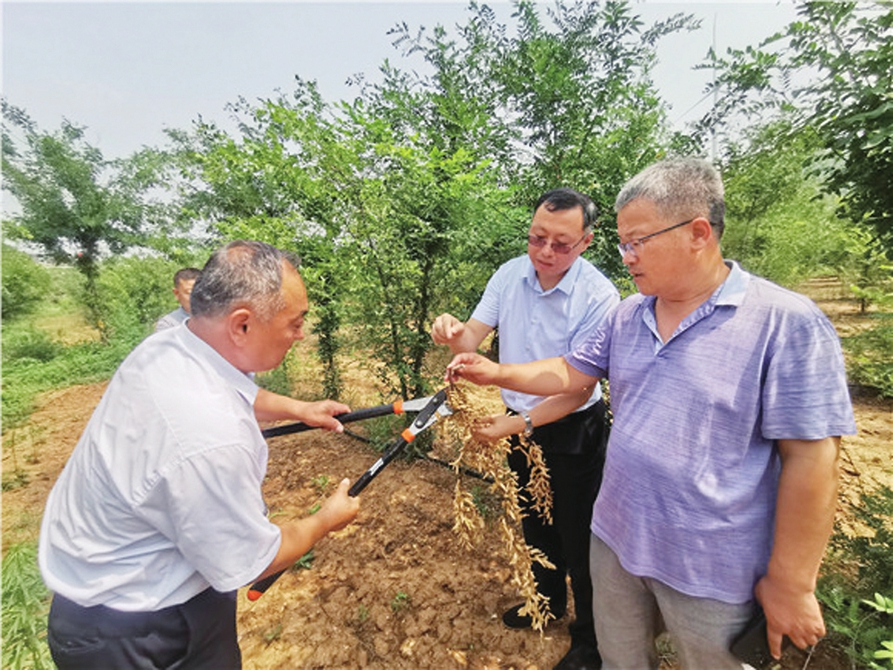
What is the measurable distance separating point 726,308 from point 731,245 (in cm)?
996

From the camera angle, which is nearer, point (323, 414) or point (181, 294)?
point (323, 414)

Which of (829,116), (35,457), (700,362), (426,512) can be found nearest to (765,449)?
(700,362)

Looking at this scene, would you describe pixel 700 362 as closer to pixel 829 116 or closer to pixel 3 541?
pixel 829 116

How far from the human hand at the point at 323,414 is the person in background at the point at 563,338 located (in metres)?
0.80

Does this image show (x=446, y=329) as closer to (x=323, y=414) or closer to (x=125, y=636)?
(x=323, y=414)

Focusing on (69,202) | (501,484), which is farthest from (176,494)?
(69,202)

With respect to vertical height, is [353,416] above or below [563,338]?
below

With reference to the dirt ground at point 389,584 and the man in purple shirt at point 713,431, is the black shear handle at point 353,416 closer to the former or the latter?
the man in purple shirt at point 713,431

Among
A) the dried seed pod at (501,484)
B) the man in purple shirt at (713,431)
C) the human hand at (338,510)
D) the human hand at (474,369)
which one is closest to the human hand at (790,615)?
the man in purple shirt at (713,431)

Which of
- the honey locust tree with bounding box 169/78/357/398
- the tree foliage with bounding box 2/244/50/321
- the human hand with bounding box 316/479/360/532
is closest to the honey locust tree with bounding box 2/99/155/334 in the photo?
the tree foliage with bounding box 2/244/50/321

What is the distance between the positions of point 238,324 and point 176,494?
0.62 meters

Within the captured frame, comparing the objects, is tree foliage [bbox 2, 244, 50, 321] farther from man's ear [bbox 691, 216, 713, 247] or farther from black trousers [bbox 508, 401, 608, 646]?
man's ear [bbox 691, 216, 713, 247]

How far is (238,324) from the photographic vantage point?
4.98 ft

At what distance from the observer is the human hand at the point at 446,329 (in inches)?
96.4
